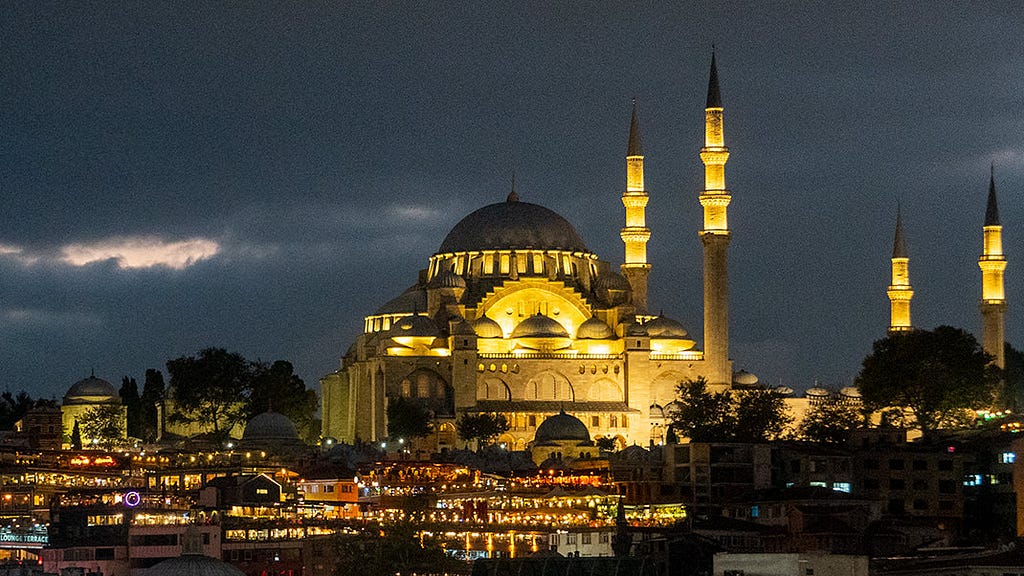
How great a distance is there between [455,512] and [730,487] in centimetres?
1042

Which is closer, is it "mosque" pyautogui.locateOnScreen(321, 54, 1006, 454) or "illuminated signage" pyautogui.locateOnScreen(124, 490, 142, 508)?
"illuminated signage" pyautogui.locateOnScreen(124, 490, 142, 508)

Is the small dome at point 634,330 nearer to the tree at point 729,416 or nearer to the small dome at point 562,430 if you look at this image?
the tree at point 729,416

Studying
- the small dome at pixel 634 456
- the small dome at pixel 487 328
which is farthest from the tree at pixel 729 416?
the small dome at pixel 487 328

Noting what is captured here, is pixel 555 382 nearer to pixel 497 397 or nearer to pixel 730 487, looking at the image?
pixel 497 397

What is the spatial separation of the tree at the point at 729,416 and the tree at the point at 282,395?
20.6 metres

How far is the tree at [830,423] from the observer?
103875 millimetres

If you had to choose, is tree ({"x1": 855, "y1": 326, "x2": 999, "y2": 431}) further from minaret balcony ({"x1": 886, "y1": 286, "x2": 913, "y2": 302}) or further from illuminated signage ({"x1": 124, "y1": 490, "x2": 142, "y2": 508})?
illuminated signage ({"x1": 124, "y1": 490, "x2": 142, "y2": 508})

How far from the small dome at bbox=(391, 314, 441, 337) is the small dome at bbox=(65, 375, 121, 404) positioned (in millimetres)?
14933

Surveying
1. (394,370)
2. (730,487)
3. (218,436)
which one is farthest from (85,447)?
(730,487)

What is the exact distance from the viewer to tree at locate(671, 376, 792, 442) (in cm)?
10390

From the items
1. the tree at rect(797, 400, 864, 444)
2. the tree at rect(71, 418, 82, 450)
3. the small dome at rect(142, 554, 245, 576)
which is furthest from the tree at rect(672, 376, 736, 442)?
the small dome at rect(142, 554, 245, 576)

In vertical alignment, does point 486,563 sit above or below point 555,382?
below

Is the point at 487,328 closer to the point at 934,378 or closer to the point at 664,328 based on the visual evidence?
the point at 664,328

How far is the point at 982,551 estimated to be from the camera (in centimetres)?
7262
